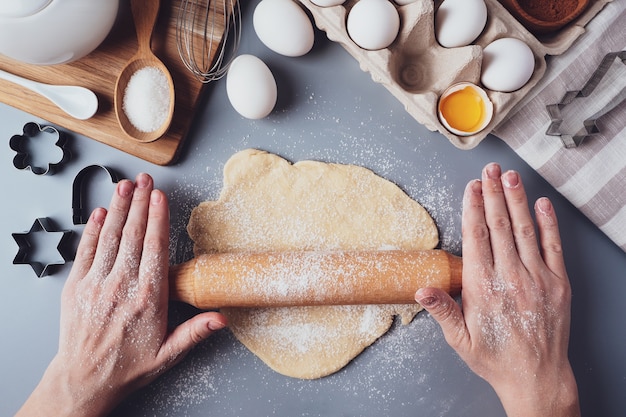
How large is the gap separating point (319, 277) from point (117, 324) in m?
0.39

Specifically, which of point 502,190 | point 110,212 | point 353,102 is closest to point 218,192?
point 110,212

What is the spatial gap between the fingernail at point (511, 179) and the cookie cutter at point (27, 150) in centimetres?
86

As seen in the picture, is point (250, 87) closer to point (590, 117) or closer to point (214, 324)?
point (214, 324)

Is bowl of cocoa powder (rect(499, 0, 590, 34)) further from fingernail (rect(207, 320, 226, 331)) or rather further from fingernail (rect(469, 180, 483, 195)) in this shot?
fingernail (rect(207, 320, 226, 331))

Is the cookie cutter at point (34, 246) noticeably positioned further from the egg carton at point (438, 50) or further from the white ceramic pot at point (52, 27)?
the egg carton at point (438, 50)

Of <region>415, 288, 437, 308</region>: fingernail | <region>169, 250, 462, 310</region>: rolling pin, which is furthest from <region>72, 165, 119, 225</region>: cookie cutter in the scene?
<region>415, 288, 437, 308</region>: fingernail

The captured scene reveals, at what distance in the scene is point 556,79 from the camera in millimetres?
980

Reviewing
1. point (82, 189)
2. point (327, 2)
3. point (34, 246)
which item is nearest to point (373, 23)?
point (327, 2)

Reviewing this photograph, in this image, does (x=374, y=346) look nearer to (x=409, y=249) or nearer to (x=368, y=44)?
(x=409, y=249)

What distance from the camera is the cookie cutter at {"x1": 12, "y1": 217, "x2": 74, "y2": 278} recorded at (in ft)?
3.39

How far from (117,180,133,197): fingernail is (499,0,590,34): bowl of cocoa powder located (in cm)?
78

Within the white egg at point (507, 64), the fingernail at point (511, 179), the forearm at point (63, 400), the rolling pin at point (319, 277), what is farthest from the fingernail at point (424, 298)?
the forearm at point (63, 400)

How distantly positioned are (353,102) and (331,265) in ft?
1.13

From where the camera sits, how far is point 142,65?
99 cm
